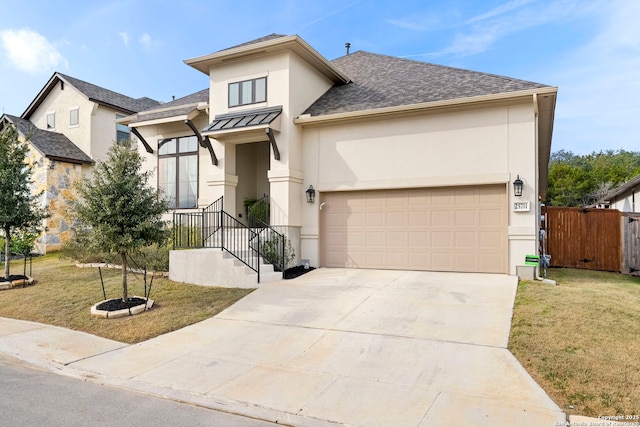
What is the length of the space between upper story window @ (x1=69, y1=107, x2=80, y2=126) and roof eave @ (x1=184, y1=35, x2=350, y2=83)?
36.0ft

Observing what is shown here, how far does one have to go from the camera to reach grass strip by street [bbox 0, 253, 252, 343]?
7340 mm

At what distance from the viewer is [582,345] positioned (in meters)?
5.35

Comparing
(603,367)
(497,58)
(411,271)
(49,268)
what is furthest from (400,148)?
(497,58)

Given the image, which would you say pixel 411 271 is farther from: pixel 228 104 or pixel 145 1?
pixel 145 1

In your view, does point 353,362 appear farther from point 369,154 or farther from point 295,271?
point 369,154

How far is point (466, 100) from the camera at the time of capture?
10648mm

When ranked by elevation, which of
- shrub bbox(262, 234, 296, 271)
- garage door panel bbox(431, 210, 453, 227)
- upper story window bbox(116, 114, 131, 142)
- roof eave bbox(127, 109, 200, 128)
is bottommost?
shrub bbox(262, 234, 296, 271)

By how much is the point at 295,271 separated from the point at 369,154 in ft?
13.3

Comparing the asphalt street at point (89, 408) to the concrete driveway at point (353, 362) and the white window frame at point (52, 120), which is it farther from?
the white window frame at point (52, 120)

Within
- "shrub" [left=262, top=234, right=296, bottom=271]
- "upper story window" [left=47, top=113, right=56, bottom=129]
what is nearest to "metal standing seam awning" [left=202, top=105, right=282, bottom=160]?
"shrub" [left=262, top=234, right=296, bottom=271]

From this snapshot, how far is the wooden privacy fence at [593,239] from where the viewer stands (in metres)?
12.1

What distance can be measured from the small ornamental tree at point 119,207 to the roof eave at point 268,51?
18.1ft

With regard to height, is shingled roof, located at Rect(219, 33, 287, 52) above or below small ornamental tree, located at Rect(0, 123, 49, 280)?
above

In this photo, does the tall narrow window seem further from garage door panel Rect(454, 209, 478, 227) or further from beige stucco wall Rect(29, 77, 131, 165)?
garage door panel Rect(454, 209, 478, 227)
